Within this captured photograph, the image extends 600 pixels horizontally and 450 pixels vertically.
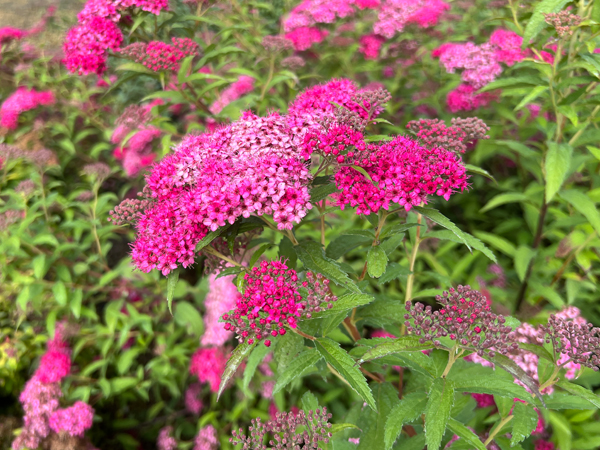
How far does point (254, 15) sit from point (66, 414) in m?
3.93

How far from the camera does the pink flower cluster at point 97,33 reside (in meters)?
2.55

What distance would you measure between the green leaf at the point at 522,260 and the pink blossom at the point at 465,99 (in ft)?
4.18

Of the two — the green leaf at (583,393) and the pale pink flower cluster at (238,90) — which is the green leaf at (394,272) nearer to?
the green leaf at (583,393)

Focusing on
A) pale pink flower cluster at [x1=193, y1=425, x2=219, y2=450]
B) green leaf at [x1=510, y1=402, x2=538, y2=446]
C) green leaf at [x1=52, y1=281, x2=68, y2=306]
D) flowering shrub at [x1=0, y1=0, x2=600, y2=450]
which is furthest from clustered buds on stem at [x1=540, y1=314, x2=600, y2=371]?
green leaf at [x1=52, y1=281, x2=68, y2=306]

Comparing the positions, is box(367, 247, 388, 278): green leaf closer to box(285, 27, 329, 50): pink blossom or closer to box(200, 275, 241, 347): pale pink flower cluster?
box(200, 275, 241, 347): pale pink flower cluster

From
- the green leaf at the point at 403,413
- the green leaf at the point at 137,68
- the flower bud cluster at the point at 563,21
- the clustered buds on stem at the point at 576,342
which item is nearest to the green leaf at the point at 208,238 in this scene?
the green leaf at the point at 403,413

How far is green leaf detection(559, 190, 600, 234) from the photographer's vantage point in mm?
2205

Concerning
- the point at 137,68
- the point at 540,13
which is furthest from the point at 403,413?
the point at 137,68

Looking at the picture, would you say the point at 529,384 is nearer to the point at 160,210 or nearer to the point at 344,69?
the point at 160,210

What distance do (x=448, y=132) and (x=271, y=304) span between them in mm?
1100

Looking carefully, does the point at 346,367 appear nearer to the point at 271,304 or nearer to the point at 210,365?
the point at 271,304

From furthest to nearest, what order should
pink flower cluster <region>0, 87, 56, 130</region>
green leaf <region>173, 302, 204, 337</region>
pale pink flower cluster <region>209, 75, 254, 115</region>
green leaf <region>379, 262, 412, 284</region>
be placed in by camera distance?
pink flower cluster <region>0, 87, 56, 130</region> < pale pink flower cluster <region>209, 75, 254, 115</region> < green leaf <region>173, 302, 204, 337</region> < green leaf <region>379, 262, 412, 284</region>

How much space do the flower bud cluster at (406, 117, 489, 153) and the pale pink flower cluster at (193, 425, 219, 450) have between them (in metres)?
2.52

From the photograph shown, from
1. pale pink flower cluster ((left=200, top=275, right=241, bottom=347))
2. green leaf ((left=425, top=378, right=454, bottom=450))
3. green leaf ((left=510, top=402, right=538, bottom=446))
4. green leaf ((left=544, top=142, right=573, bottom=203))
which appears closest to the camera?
green leaf ((left=425, top=378, right=454, bottom=450))
